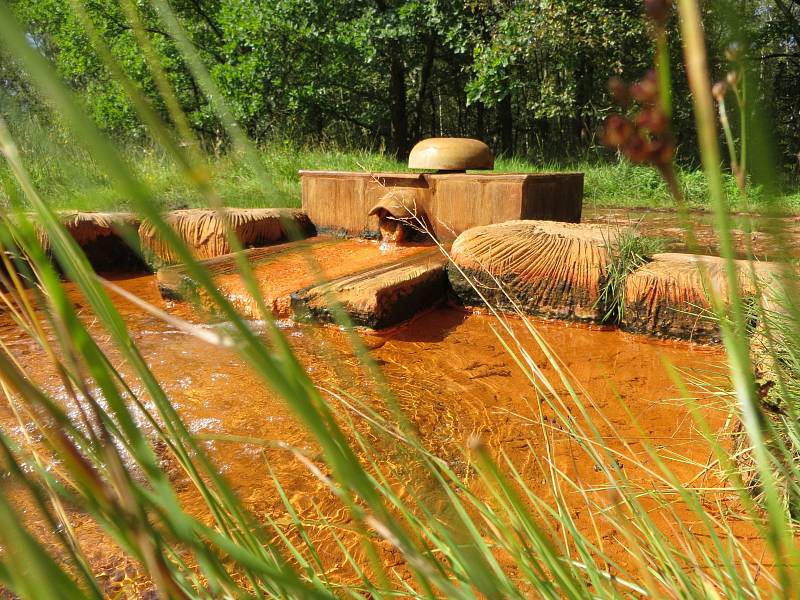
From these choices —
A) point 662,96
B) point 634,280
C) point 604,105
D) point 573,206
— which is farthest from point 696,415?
point 604,105

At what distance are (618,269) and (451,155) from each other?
1917 millimetres

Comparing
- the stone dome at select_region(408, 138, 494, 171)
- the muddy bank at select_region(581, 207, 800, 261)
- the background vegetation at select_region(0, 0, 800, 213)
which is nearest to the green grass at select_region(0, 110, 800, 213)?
the background vegetation at select_region(0, 0, 800, 213)

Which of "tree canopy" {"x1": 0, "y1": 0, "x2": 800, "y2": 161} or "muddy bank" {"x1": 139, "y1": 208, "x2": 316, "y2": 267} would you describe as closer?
"muddy bank" {"x1": 139, "y1": 208, "x2": 316, "y2": 267}

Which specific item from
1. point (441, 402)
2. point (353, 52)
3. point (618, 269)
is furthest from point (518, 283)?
point (353, 52)

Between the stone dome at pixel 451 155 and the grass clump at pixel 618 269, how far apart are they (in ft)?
5.61

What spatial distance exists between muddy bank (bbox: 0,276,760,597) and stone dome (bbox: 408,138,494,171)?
1595 millimetres

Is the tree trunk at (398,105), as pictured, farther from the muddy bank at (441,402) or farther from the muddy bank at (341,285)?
the muddy bank at (441,402)

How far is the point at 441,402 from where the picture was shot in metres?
1.94

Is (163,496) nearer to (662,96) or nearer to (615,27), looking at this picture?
(662,96)

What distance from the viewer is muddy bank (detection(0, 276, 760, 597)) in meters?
1.32

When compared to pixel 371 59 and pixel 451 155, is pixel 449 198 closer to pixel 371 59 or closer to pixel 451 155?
pixel 451 155

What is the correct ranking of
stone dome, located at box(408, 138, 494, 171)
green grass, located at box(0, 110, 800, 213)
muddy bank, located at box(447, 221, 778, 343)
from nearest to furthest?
muddy bank, located at box(447, 221, 778, 343) < stone dome, located at box(408, 138, 494, 171) < green grass, located at box(0, 110, 800, 213)

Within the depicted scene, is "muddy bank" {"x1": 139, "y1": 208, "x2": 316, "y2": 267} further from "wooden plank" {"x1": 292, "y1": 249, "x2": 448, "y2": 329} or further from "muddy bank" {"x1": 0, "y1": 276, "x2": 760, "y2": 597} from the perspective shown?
"wooden plank" {"x1": 292, "y1": 249, "x2": 448, "y2": 329}

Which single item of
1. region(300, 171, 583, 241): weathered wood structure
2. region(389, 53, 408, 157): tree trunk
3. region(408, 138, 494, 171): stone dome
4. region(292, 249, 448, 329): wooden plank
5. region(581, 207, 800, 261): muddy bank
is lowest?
region(292, 249, 448, 329): wooden plank
